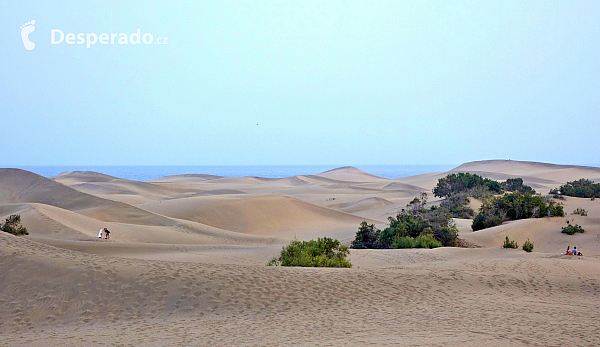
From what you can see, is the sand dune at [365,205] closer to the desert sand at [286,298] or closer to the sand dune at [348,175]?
the desert sand at [286,298]

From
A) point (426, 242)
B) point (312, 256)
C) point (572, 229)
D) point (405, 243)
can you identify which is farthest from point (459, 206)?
point (312, 256)

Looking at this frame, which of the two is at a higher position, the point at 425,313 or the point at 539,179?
the point at 539,179

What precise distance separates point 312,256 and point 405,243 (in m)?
5.47

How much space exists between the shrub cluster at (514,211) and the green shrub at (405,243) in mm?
5879

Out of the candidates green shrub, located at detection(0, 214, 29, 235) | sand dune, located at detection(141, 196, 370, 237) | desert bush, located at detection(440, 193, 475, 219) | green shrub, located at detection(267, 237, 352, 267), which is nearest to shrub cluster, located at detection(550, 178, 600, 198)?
desert bush, located at detection(440, 193, 475, 219)

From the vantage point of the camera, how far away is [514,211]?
22641mm

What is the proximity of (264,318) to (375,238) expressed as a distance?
11.7m

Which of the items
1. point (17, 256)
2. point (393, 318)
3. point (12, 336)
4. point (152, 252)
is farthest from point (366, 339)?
point (152, 252)

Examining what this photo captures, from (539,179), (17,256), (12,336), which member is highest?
(539,179)

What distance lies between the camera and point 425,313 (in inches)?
329

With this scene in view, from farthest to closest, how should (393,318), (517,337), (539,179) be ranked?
(539,179)
(393,318)
(517,337)

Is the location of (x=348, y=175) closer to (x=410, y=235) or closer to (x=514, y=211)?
(x=514, y=211)

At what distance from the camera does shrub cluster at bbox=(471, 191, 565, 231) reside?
21.6 metres

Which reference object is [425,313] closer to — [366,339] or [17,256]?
[366,339]
